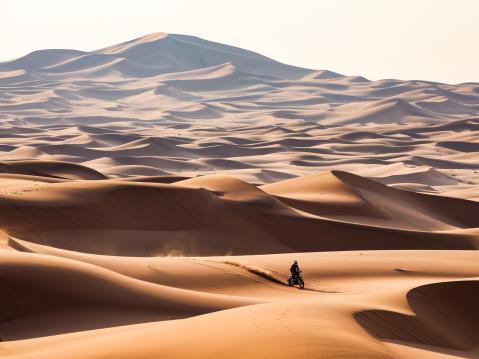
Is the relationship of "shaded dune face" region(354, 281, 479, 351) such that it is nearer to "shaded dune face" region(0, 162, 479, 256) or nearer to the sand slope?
"shaded dune face" region(0, 162, 479, 256)

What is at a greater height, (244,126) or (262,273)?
(244,126)

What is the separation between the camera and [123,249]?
21.9 m

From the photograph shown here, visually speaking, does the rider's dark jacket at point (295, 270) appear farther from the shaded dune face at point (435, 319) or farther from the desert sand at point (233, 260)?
the shaded dune face at point (435, 319)

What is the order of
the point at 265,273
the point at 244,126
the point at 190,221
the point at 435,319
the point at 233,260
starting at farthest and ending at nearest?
the point at 244,126
the point at 190,221
the point at 233,260
the point at 265,273
the point at 435,319

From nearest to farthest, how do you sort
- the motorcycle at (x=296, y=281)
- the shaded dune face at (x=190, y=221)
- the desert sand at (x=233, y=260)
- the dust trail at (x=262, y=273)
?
the desert sand at (x=233, y=260), the motorcycle at (x=296, y=281), the dust trail at (x=262, y=273), the shaded dune face at (x=190, y=221)

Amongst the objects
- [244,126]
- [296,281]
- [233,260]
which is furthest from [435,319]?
[244,126]

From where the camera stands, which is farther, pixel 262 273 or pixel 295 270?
pixel 262 273

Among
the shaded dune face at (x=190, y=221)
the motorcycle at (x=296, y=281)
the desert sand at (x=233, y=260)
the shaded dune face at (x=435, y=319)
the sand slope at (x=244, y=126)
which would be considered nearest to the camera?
the desert sand at (x=233, y=260)

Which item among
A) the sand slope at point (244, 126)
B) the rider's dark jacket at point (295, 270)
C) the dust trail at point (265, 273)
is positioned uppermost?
the sand slope at point (244, 126)

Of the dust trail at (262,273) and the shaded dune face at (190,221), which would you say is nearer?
the dust trail at (262,273)

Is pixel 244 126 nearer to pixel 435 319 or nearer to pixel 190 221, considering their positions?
pixel 190 221

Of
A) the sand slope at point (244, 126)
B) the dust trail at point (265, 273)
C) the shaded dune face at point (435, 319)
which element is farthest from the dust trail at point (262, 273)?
the sand slope at point (244, 126)

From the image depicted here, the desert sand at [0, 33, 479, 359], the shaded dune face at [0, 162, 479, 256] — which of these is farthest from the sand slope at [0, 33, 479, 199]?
the shaded dune face at [0, 162, 479, 256]

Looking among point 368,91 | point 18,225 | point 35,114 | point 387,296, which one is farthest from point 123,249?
point 368,91
